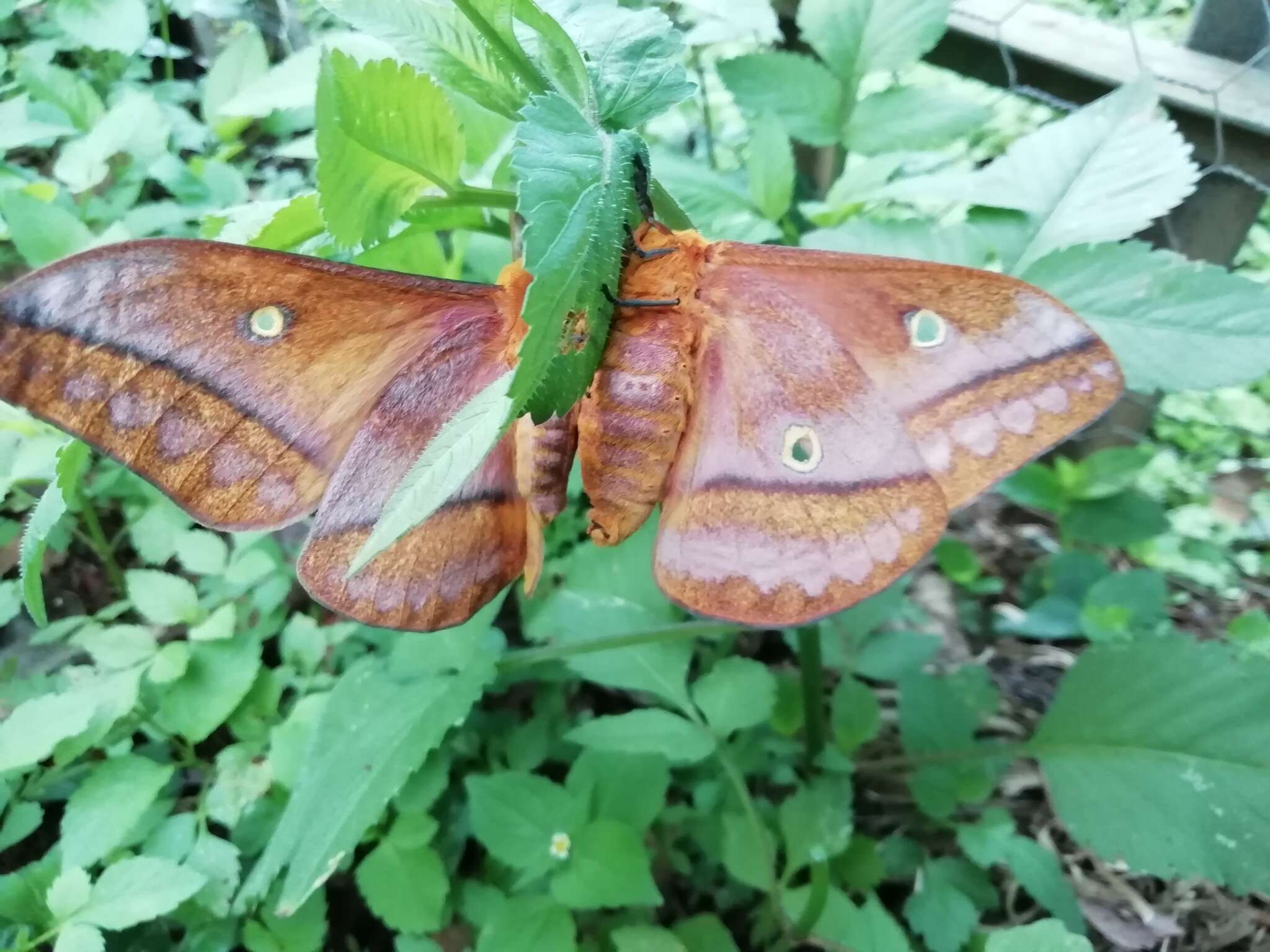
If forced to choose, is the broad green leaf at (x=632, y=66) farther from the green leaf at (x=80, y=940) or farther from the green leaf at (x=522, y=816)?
the green leaf at (x=80, y=940)

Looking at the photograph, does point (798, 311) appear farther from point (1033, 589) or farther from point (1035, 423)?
point (1033, 589)

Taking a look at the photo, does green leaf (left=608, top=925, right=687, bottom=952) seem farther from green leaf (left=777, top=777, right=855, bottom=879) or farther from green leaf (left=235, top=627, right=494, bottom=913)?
green leaf (left=235, top=627, right=494, bottom=913)

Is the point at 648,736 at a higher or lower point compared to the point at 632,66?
lower

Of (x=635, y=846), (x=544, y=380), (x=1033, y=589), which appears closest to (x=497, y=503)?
(x=544, y=380)

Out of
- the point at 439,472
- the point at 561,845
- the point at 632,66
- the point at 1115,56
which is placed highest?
the point at 632,66

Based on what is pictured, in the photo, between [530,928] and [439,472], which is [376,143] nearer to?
[439,472]

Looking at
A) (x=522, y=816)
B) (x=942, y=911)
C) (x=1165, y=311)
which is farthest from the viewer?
(x=942, y=911)

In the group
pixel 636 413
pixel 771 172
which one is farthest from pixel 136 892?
pixel 771 172
